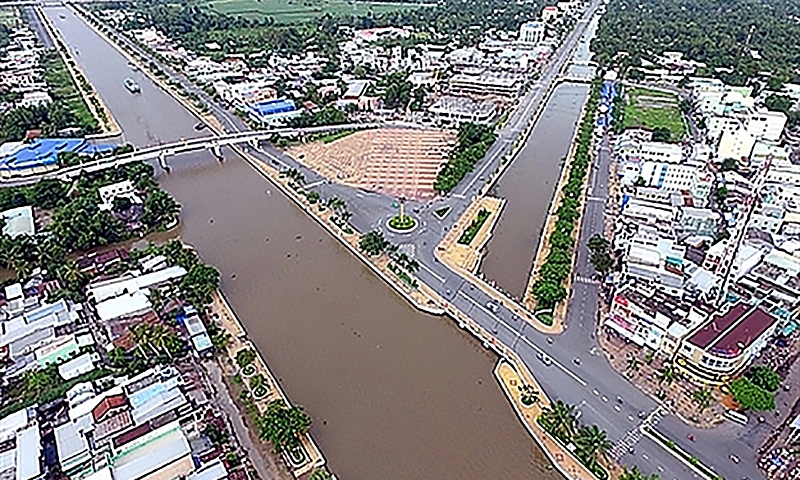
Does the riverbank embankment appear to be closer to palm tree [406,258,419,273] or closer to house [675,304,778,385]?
palm tree [406,258,419,273]

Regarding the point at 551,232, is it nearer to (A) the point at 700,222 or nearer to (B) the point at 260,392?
(A) the point at 700,222

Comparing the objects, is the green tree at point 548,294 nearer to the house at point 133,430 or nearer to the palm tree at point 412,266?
the palm tree at point 412,266

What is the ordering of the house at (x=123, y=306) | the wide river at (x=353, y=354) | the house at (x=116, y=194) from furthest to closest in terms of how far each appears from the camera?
the house at (x=116, y=194), the house at (x=123, y=306), the wide river at (x=353, y=354)

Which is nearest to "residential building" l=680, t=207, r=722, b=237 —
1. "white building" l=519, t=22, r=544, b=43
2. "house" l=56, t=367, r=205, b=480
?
"house" l=56, t=367, r=205, b=480

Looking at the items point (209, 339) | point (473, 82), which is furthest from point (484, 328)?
point (473, 82)

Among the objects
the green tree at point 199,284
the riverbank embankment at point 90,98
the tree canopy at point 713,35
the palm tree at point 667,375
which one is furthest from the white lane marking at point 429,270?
the tree canopy at point 713,35

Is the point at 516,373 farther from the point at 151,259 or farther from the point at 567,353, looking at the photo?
the point at 151,259
